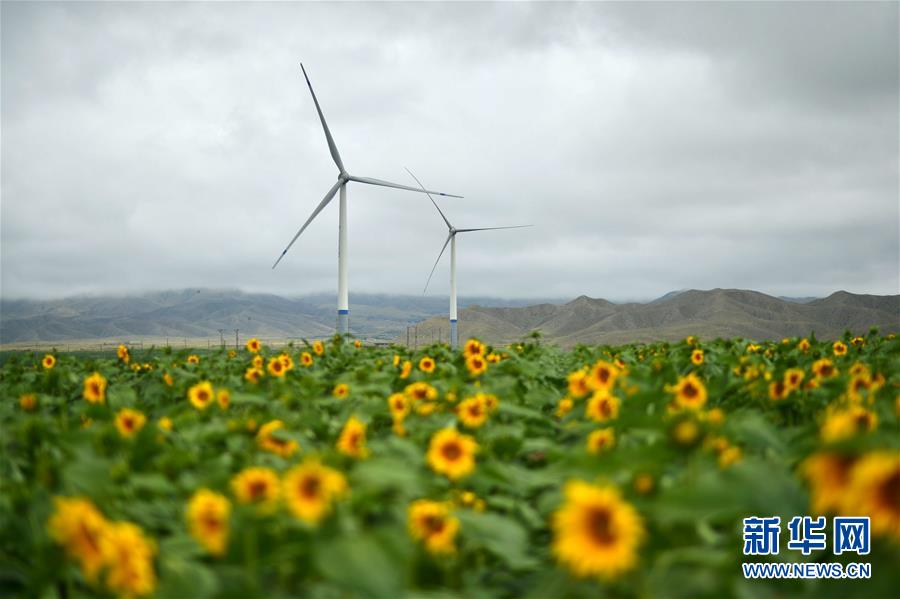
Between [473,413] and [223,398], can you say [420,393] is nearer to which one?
[473,413]

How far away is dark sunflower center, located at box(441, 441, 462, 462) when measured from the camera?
2.98 metres

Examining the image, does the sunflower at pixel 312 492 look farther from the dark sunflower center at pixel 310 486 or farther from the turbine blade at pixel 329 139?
the turbine blade at pixel 329 139

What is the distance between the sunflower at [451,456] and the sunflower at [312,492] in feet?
2.59

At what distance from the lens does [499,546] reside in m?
2.40

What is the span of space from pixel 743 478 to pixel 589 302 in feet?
598

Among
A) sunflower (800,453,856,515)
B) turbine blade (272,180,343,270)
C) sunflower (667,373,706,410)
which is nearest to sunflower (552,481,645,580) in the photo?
sunflower (800,453,856,515)

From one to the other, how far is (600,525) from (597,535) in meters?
0.03

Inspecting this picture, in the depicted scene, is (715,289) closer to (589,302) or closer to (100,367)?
(589,302)

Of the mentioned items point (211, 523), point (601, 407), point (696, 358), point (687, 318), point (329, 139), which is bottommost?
point (211, 523)

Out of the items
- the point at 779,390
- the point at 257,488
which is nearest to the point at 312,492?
the point at 257,488

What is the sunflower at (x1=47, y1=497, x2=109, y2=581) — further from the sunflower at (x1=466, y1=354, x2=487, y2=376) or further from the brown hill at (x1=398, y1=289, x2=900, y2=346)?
the brown hill at (x1=398, y1=289, x2=900, y2=346)

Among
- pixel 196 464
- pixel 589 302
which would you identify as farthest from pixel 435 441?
pixel 589 302

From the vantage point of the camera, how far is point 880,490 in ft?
5.68

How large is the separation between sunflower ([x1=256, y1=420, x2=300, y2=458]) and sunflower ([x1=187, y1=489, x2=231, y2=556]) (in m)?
0.94
